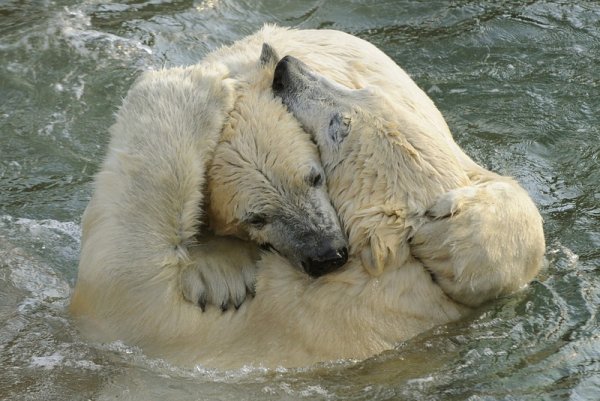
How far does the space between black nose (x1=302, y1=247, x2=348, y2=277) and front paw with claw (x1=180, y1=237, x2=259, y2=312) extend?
29 centimetres

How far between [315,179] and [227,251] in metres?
0.48

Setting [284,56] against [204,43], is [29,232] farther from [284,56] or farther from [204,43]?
[204,43]

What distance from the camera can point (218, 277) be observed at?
4051 mm

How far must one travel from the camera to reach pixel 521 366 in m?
4.02

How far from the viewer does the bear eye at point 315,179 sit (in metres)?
4.04

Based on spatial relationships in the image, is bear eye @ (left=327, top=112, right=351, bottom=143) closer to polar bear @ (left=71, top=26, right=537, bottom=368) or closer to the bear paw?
polar bear @ (left=71, top=26, right=537, bottom=368)

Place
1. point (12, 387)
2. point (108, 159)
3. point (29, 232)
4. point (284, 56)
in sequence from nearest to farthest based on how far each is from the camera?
point (12, 387), point (108, 159), point (284, 56), point (29, 232)

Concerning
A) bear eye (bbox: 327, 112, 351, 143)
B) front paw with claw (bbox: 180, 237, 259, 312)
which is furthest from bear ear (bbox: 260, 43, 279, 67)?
front paw with claw (bbox: 180, 237, 259, 312)

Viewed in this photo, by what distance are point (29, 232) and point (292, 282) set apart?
1923 mm

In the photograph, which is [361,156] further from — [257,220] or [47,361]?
[47,361]

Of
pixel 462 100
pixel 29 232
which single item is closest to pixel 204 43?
pixel 462 100

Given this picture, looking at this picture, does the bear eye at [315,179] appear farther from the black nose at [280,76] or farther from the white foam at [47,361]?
the white foam at [47,361]

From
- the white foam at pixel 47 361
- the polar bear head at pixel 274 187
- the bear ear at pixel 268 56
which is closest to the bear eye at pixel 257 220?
the polar bear head at pixel 274 187

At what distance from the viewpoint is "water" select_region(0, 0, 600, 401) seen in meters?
3.94
